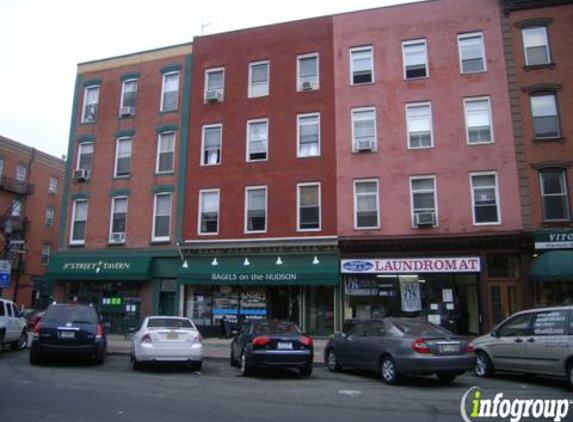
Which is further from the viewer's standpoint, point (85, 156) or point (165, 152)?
point (85, 156)

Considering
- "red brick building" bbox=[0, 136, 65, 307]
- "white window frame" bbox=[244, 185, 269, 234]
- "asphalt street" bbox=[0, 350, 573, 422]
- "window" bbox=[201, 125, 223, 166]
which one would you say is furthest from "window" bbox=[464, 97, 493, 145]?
"red brick building" bbox=[0, 136, 65, 307]

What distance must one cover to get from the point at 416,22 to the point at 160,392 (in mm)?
19869

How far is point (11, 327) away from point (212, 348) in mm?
6937

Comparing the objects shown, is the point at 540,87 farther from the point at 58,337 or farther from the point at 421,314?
the point at 58,337

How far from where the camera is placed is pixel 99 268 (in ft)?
81.1

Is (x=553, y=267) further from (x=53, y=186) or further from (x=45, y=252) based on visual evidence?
(x=53, y=186)

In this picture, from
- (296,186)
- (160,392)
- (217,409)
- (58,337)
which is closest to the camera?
(217,409)

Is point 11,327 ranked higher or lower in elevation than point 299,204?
lower

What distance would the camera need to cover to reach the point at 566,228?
766 inches

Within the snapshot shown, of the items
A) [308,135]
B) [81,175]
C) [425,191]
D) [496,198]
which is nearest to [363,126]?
[308,135]

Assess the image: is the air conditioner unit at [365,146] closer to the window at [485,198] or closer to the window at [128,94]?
the window at [485,198]

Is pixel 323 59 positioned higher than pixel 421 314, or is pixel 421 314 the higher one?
pixel 323 59

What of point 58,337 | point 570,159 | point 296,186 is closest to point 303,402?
point 58,337

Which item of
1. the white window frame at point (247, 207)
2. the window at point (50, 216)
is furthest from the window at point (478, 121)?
the window at point (50, 216)
